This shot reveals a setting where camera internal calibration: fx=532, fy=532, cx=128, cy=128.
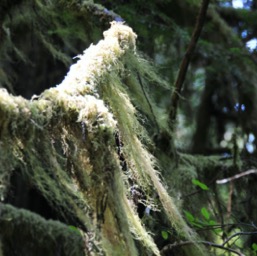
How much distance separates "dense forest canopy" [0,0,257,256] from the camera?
1158 mm

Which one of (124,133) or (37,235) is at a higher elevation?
(37,235)

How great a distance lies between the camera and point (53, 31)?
10.5ft

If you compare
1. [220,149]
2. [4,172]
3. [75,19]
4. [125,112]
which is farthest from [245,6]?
[4,172]

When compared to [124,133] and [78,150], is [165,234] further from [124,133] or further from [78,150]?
[78,150]

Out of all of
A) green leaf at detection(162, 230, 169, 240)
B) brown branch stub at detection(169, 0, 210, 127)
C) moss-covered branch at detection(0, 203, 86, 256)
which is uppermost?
brown branch stub at detection(169, 0, 210, 127)

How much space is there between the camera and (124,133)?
1.34 meters

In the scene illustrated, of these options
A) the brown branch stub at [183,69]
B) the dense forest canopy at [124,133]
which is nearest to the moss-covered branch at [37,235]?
the dense forest canopy at [124,133]

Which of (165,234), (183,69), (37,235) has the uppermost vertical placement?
(183,69)

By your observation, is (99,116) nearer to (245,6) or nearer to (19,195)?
(245,6)

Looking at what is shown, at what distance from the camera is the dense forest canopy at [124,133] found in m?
1.16

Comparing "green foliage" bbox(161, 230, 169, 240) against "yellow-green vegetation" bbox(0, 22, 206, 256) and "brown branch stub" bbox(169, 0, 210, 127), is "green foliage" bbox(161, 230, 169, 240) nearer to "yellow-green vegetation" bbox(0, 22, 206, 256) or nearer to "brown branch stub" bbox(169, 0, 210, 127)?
"brown branch stub" bbox(169, 0, 210, 127)

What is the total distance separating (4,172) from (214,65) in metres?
3.21

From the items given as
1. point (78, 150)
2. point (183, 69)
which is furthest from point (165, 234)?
point (78, 150)

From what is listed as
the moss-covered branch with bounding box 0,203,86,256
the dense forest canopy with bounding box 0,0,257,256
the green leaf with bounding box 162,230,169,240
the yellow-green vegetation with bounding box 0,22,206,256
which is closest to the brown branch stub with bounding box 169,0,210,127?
the dense forest canopy with bounding box 0,0,257,256
